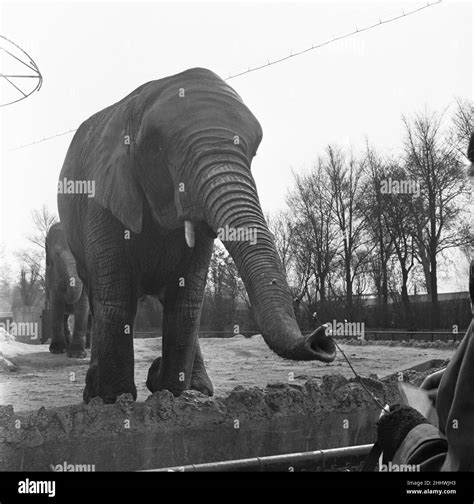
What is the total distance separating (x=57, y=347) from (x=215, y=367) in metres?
1.34

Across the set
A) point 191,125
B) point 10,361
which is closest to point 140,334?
point 10,361

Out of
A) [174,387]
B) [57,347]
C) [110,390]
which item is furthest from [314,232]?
[57,347]

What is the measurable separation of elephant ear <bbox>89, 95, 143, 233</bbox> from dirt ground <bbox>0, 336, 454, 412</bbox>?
1041 millimetres

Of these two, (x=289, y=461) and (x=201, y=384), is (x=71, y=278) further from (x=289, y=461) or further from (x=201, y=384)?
(x=289, y=461)

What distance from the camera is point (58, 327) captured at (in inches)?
230

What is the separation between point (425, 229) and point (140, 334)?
265cm

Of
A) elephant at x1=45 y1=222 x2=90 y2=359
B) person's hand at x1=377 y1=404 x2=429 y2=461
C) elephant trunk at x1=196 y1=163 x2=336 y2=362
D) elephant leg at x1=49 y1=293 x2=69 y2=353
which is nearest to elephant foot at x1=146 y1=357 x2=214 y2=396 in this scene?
elephant trunk at x1=196 y1=163 x2=336 y2=362

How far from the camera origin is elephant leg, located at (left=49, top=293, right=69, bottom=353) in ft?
18.9

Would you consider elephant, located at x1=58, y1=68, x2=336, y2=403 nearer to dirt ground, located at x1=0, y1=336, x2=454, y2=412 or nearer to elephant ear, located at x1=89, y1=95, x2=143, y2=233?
elephant ear, located at x1=89, y1=95, x2=143, y2=233

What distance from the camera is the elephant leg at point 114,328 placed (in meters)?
3.39

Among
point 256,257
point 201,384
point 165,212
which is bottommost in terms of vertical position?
point 201,384
